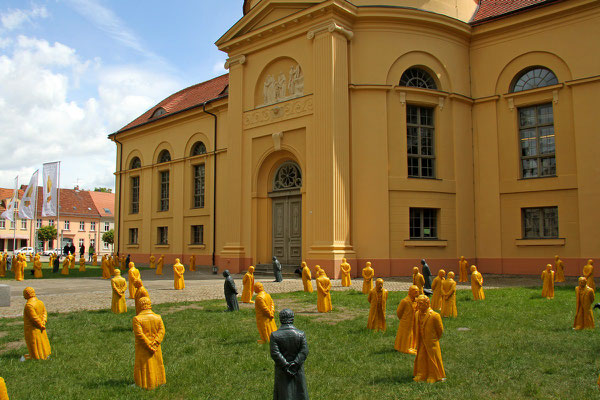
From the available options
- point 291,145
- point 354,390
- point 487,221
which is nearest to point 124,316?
point 354,390

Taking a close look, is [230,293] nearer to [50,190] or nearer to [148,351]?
[148,351]

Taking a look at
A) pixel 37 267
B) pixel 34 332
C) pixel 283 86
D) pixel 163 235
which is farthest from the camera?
pixel 163 235

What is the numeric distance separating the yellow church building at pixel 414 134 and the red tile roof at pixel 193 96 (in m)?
7.96

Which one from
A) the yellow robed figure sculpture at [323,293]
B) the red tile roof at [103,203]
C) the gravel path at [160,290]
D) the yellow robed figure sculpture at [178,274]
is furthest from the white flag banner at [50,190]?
the red tile roof at [103,203]

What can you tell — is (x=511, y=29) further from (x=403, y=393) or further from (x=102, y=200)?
(x=102, y=200)

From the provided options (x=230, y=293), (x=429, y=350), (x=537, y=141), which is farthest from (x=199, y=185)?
(x=429, y=350)

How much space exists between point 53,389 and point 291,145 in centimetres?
1689

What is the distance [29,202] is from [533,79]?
31137mm

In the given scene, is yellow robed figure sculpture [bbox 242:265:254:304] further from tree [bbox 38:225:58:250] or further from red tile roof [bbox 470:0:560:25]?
tree [bbox 38:225:58:250]

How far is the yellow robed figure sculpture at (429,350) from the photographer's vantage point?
633 cm

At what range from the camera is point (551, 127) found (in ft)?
69.7

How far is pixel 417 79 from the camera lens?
22375 millimetres

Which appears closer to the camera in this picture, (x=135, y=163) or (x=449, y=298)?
(x=449, y=298)

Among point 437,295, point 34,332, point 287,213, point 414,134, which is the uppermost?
point 414,134
